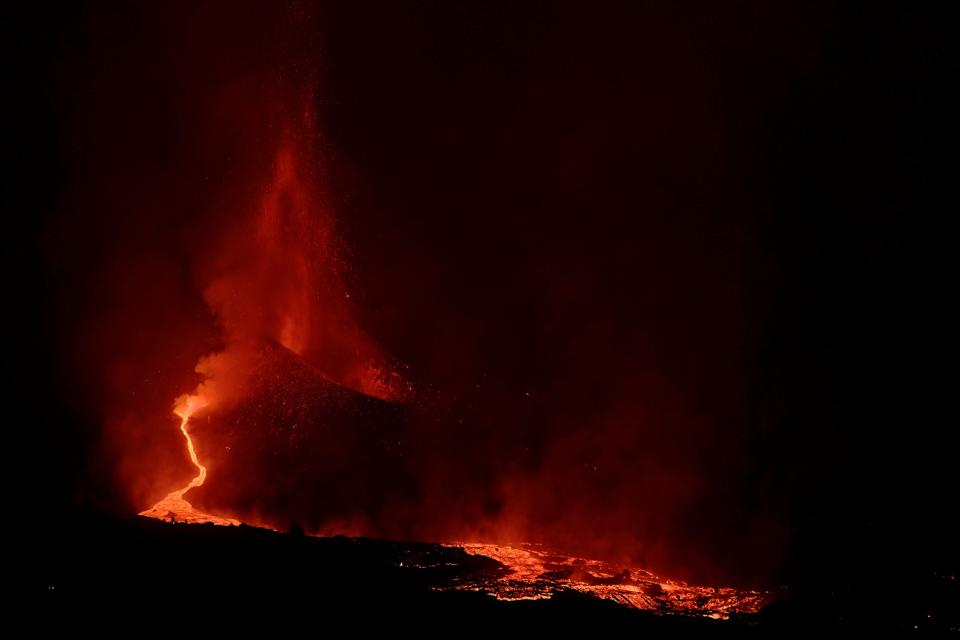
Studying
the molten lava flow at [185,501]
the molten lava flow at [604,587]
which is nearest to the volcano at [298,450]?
the molten lava flow at [185,501]

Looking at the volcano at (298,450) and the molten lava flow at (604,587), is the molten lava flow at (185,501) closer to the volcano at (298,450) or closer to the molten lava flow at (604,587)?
the volcano at (298,450)

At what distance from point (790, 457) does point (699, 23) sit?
3911 millimetres

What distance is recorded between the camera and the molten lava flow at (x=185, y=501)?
18.1 ft

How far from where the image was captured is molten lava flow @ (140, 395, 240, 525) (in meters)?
5.51

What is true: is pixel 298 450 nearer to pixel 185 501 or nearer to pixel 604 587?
pixel 185 501

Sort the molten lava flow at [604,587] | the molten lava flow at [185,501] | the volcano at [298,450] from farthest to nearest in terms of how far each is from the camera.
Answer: the volcano at [298,450] < the molten lava flow at [185,501] < the molten lava flow at [604,587]

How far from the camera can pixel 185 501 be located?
20.4 ft

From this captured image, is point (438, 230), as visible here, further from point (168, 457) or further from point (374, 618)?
point (374, 618)

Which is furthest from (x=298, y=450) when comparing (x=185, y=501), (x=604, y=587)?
(x=604, y=587)

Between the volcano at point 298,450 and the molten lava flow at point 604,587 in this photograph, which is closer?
the molten lava flow at point 604,587

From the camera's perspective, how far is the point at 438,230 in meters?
7.30

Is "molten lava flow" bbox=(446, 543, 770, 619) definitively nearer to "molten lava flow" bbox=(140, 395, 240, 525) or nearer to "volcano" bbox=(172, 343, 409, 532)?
"volcano" bbox=(172, 343, 409, 532)

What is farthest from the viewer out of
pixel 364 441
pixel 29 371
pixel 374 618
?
pixel 29 371

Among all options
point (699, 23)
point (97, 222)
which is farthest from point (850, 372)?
point (97, 222)
